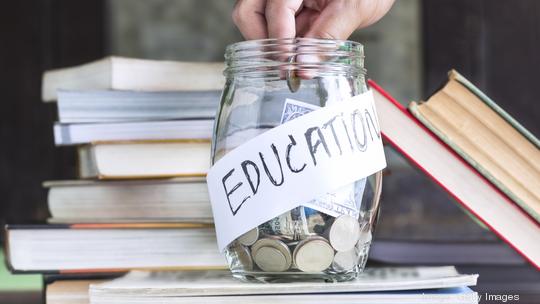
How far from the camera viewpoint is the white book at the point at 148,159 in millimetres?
931

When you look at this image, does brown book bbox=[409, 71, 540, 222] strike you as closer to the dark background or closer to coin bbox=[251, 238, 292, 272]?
coin bbox=[251, 238, 292, 272]

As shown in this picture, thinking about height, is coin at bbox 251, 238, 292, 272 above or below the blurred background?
below

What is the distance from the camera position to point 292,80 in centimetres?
74

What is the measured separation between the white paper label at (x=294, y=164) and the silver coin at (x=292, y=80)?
36mm

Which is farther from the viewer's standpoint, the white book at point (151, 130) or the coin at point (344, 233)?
the white book at point (151, 130)

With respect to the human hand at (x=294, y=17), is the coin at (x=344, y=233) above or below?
below

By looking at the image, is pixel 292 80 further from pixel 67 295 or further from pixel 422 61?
pixel 422 61

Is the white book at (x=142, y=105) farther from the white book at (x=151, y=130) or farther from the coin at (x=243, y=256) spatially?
the coin at (x=243, y=256)

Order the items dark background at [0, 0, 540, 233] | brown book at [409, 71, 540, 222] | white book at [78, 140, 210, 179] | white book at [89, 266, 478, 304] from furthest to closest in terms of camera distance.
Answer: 1. dark background at [0, 0, 540, 233]
2. white book at [78, 140, 210, 179]
3. brown book at [409, 71, 540, 222]
4. white book at [89, 266, 478, 304]

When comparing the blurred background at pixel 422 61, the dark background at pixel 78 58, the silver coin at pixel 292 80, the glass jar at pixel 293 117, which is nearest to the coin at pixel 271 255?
the glass jar at pixel 293 117

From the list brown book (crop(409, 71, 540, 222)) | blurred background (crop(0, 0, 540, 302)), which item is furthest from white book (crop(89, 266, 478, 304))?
blurred background (crop(0, 0, 540, 302))

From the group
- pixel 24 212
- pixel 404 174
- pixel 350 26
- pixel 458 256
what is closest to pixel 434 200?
pixel 404 174

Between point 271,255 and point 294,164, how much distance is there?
0.08 m

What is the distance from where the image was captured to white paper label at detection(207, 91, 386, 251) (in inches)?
27.7
